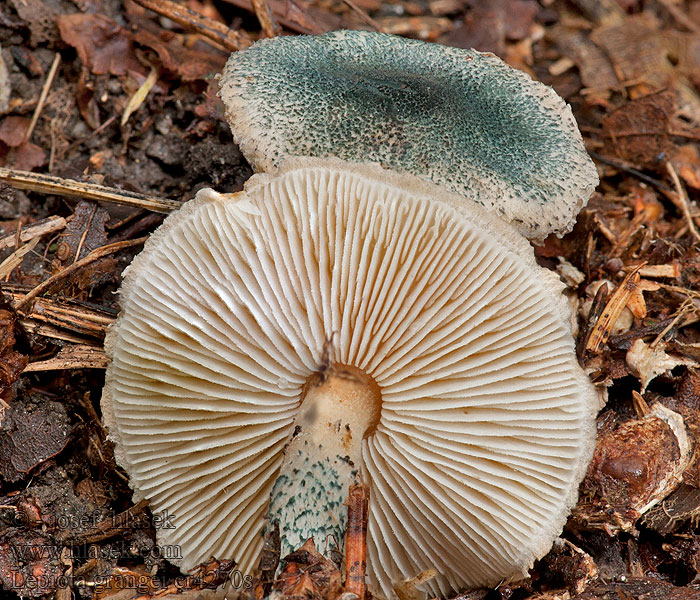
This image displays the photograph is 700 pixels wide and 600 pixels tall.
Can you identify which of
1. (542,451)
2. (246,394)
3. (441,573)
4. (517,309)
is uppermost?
(517,309)

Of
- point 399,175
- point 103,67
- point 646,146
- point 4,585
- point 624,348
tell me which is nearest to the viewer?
point 399,175

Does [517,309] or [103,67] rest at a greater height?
[517,309]

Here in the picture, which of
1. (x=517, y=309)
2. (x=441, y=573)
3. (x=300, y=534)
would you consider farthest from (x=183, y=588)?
(x=517, y=309)

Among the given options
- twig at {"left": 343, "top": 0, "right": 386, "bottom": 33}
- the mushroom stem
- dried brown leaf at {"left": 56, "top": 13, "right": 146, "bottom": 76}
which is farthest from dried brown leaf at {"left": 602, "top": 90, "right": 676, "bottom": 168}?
dried brown leaf at {"left": 56, "top": 13, "right": 146, "bottom": 76}

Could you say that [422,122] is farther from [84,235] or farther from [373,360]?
[84,235]

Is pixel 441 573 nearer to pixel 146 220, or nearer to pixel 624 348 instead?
pixel 624 348

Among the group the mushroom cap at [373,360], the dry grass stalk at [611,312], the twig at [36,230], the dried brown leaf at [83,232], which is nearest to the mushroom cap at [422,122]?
the mushroom cap at [373,360]
